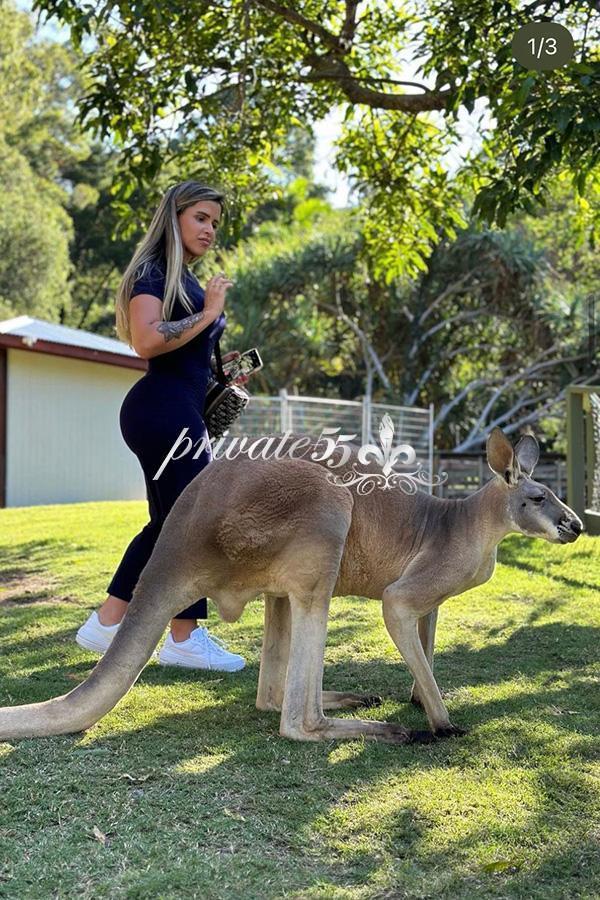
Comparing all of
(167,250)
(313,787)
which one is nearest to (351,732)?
(313,787)

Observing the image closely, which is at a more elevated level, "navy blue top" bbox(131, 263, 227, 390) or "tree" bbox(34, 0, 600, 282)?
"tree" bbox(34, 0, 600, 282)

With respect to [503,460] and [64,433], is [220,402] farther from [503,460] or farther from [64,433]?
[64,433]

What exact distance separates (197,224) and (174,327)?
0.55 meters

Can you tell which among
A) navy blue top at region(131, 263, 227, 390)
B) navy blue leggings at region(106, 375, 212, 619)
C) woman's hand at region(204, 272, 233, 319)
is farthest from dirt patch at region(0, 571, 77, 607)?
woman's hand at region(204, 272, 233, 319)

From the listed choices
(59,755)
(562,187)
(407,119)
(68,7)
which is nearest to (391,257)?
(407,119)

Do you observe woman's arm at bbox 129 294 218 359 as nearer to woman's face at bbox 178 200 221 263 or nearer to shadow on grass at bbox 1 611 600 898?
woman's face at bbox 178 200 221 263

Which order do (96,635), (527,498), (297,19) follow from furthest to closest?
(297,19), (96,635), (527,498)

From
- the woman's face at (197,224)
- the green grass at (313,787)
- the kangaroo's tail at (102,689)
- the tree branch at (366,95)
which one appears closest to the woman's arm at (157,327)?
the woman's face at (197,224)

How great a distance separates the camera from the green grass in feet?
8.18

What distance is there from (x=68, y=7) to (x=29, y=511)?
683 cm

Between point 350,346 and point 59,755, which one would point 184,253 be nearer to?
point 59,755

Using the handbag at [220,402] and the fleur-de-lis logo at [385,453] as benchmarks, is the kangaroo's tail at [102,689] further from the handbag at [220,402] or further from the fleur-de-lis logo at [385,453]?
the handbag at [220,402]

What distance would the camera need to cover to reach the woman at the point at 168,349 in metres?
4.12

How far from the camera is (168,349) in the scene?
Result: 4.12m
